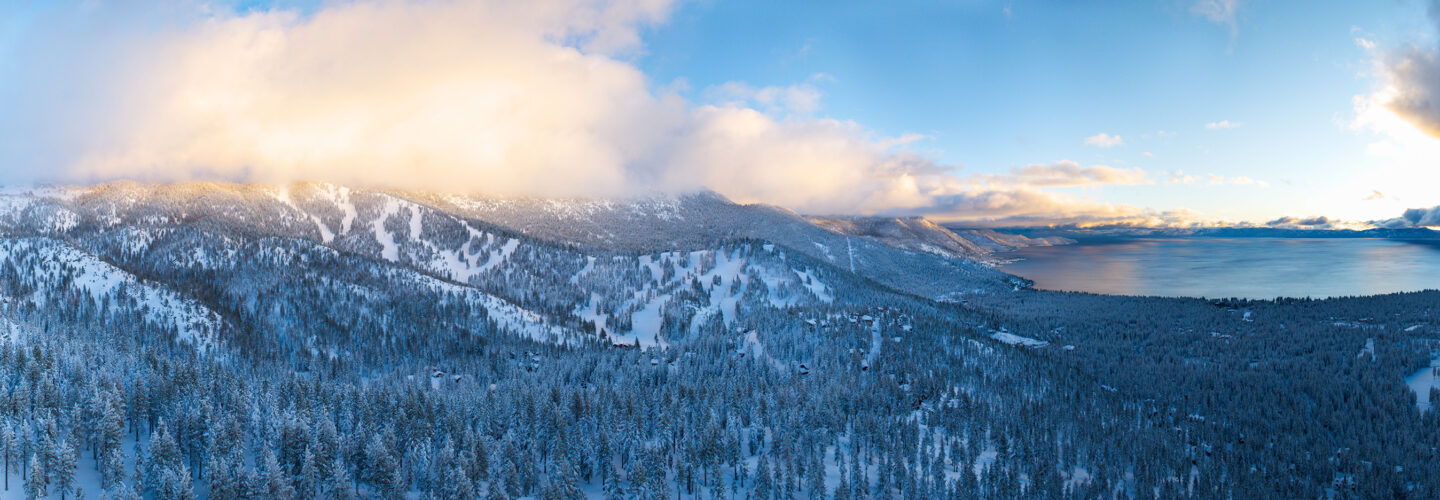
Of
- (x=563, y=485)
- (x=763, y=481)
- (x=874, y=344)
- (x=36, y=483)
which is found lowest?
(x=763, y=481)

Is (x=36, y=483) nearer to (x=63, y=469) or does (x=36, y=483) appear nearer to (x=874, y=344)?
(x=63, y=469)

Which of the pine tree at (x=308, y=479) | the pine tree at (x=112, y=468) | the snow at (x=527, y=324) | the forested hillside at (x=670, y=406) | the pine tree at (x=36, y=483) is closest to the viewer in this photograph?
the pine tree at (x=36, y=483)

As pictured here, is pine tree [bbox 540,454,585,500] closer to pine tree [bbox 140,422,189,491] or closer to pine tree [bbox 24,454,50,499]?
pine tree [bbox 140,422,189,491]

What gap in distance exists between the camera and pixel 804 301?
197 meters

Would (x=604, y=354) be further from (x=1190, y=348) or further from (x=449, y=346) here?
(x=1190, y=348)

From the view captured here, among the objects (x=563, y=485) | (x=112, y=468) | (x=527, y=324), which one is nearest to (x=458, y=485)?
(x=563, y=485)

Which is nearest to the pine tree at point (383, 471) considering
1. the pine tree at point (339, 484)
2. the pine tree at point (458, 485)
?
the pine tree at point (339, 484)

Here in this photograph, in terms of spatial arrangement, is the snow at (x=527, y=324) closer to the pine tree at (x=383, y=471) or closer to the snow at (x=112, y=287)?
the snow at (x=112, y=287)

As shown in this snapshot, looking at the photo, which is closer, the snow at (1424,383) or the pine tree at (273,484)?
the pine tree at (273,484)

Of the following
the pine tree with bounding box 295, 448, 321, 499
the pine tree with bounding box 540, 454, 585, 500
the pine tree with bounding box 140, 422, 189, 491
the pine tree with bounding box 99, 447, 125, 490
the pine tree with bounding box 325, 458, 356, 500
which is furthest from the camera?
the pine tree with bounding box 540, 454, 585, 500

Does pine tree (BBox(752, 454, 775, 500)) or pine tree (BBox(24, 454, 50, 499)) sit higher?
pine tree (BBox(24, 454, 50, 499))

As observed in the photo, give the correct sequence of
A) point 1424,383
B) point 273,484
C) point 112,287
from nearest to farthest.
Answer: point 273,484, point 1424,383, point 112,287

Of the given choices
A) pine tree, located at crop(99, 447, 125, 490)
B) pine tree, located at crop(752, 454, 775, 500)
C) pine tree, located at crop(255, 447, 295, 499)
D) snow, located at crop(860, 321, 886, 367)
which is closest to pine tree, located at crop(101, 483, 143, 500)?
pine tree, located at crop(99, 447, 125, 490)

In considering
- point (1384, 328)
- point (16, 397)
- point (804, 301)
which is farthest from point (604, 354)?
point (1384, 328)
